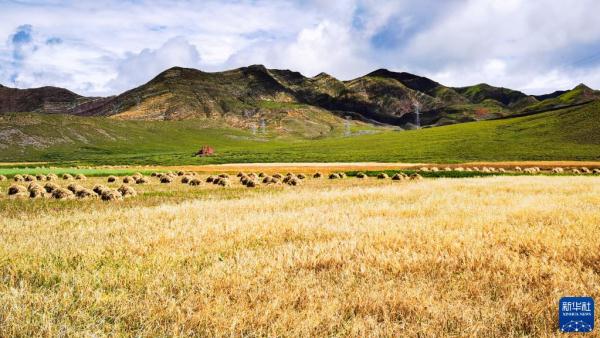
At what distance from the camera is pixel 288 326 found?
17.2 ft

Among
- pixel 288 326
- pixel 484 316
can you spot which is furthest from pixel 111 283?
pixel 484 316

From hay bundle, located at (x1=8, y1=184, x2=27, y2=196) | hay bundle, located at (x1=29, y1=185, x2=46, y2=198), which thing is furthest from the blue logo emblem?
hay bundle, located at (x1=8, y1=184, x2=27, y2=196)

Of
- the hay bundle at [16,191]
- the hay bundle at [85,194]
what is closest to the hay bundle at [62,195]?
the hay bundle at [85,194]

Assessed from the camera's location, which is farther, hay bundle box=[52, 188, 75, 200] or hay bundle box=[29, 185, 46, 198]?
hay bundle box=[29, 185, 46, 198]

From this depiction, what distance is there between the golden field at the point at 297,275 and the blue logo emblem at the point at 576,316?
0.20m

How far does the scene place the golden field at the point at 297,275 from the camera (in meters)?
5.28

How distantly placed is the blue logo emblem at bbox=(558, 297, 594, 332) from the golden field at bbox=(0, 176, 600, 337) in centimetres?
20

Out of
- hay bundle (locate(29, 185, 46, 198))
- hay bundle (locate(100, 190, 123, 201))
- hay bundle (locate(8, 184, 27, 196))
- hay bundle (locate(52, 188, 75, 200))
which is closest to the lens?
hay bundle (locate(100, 190, 123, 201))

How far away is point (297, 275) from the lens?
7238mm

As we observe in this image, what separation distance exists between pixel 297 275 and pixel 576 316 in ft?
12.6

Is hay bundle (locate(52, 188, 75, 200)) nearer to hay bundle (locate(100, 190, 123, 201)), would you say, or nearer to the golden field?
hay bundle (locate(100, 190, 123, 201))

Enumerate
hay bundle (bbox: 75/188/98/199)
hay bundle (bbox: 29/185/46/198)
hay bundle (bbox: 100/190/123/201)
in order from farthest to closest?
hay bundle (bbox: 29/185/46/198), hay bundle (bbox: 75/188/98/199), hay bundle (bbox: 100/190/123/201)

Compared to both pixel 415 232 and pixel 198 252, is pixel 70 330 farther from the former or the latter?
pixel 415 232

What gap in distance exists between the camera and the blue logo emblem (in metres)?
4.91
